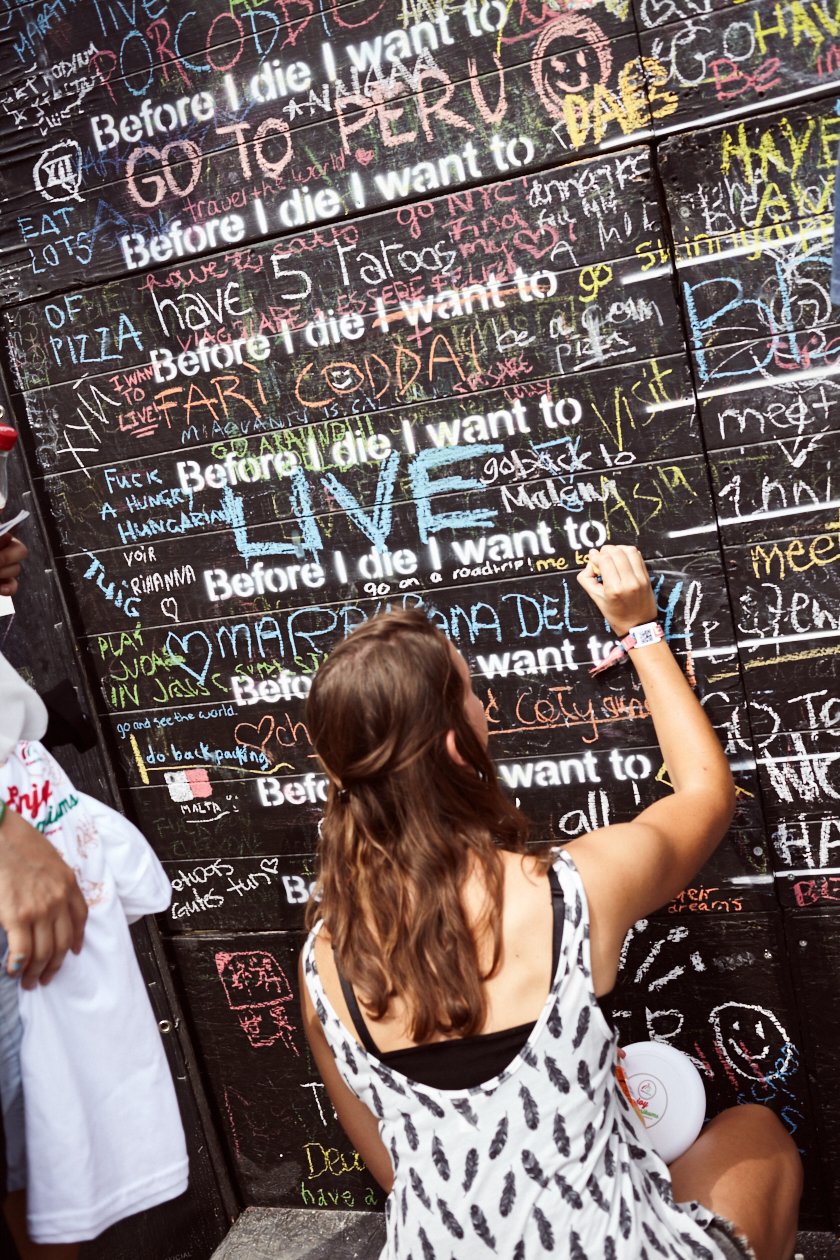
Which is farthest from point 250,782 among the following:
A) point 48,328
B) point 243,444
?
point 48,328

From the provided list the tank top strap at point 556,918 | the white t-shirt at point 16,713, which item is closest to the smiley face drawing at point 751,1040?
the tank top strap at point 556,918

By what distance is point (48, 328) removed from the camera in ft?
11.1

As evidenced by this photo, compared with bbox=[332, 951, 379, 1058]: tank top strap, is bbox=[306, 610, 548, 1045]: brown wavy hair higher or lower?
higher

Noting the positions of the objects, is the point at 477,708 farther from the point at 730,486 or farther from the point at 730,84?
the point at 730,84

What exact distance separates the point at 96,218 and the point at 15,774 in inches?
70.2

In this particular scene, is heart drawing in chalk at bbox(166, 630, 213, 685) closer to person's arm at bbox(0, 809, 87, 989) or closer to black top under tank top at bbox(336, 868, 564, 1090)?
person's arm at bbox(0, 809, 87, 989)

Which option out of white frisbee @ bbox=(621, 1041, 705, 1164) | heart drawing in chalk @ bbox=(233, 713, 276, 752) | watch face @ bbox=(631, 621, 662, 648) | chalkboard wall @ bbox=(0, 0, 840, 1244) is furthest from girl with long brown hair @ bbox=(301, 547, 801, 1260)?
heart drawing in chalk @ bbox=(233, 713, 276, 752)

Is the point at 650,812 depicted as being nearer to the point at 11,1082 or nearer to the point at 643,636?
the point at 643,636

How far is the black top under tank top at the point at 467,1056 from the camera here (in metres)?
2.03

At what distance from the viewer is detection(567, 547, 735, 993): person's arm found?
6.93 ft

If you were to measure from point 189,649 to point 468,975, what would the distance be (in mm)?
1750

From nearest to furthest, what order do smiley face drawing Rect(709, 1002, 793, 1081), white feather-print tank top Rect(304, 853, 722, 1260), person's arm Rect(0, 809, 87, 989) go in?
1. white feather-print tank top Rect(304, 853, 722, 1260)
2. person's arm Rect(0, 809, 87, 989)
3. smiley face drawing Rect(709, 1002, 793, 1081)

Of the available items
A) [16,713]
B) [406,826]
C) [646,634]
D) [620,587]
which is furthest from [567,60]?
[16,713]

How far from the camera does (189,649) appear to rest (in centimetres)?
346
